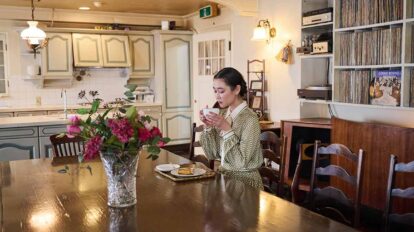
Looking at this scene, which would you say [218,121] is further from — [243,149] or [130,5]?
[130,5]

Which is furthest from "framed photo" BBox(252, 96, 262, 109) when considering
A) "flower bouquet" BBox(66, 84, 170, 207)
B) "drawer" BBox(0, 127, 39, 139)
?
"flower bouquet" BBox(66, 84, 170, 207)

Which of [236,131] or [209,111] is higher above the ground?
[209,111]

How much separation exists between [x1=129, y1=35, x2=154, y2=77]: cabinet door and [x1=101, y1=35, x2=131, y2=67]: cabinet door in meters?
0.15

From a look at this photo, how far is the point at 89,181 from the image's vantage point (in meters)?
2.13

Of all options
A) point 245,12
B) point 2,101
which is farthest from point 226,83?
point 2,101

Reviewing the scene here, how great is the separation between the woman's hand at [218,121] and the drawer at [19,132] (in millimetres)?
2623

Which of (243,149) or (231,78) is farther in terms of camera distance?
(231,78)

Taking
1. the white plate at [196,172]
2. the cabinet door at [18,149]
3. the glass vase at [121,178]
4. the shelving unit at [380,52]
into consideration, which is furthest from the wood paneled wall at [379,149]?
the cabinet door at [18,149]

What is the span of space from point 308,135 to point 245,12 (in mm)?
1765

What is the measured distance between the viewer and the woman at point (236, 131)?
2.22 metres

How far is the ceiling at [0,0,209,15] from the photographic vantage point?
19.5 feet

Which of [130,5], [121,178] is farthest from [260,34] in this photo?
[121,178]

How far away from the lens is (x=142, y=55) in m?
7.07

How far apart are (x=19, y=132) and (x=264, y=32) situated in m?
2.79
